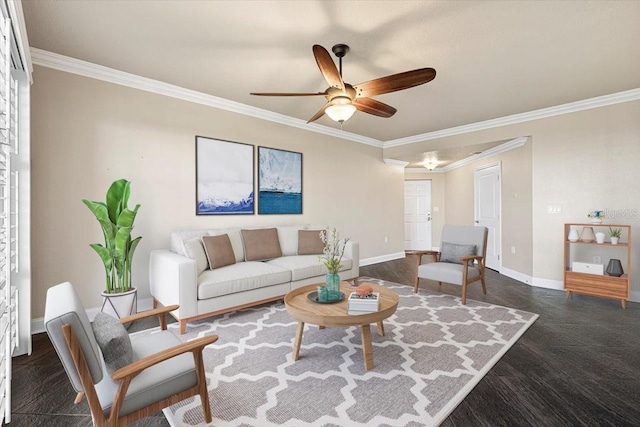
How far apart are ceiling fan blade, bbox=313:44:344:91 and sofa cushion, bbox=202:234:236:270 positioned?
215 centimetres

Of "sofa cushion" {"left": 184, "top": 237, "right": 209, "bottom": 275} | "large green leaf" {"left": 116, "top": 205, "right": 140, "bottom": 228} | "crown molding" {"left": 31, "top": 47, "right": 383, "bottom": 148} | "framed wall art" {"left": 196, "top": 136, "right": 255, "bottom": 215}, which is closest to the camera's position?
"large green leaf" {"left": 116, "top": 205, "right": 140, "bottom": 228}

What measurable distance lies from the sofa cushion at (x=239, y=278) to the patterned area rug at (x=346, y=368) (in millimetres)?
335

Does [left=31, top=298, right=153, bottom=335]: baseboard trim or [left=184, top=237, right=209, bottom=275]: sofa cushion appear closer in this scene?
[left=31, top=298, right=153, bottom=335]: baseboard trim

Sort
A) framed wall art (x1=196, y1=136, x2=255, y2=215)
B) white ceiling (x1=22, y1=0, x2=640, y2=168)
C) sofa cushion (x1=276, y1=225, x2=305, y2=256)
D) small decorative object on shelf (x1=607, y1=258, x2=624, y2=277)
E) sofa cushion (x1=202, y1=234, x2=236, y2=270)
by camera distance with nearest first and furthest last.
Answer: white ceiling (x1=22, y1=0, x2=640, y2=168), sofa cushion (x1=202, y1=234, x2=236, y2=270), small decorative object on shelf (x1=607, y1=258, x2=624, y2=277), framed wall art (x1=196, y1=136, x2=255, y2=215), sofa cushion (x1=276, y1=225, x2=305, y2=256)

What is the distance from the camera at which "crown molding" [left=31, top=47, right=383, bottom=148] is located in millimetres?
2895

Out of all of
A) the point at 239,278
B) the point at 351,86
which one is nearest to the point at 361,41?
the point at 351,86

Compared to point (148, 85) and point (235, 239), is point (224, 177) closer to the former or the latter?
point (235, 239)

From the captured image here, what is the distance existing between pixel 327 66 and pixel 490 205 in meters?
5.15

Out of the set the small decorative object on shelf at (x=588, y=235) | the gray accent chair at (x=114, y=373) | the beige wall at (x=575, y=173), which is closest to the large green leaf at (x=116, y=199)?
the gray accent chair at (x=114, y=373)

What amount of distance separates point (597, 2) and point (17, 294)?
4.86m

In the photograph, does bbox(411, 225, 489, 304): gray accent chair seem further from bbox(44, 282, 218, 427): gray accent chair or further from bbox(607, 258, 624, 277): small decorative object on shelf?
bbox(44, 282, 218, 427): gray accent chair

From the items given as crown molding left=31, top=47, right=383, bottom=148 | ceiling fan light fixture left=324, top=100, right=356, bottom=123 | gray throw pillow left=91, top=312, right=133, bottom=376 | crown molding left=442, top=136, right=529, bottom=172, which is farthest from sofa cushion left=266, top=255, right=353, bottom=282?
crown molding left=442, top=136, right=529, bottom=172

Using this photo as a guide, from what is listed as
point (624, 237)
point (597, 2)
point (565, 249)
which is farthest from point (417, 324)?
point (624, 237)

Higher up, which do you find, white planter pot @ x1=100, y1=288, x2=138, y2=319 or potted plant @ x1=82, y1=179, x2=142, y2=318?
potted plant @ x1=82, y1=179, x2=142, y2=318
